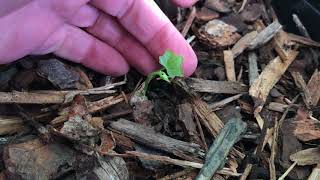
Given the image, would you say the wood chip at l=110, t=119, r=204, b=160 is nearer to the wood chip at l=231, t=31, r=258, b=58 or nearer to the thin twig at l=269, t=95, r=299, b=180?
the thin twig at l=269, t=95, r=299, b=180

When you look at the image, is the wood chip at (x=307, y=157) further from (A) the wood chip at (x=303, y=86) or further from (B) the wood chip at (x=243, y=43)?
(B) the wood chip at (x=243, y=43)

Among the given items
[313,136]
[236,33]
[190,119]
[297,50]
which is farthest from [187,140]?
[297,50]

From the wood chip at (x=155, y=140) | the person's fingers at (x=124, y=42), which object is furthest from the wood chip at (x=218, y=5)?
the wood chip at (x=155, y=140)

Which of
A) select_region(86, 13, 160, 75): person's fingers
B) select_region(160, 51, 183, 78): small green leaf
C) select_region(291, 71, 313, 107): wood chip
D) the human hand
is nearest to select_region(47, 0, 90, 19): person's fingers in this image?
the human hand

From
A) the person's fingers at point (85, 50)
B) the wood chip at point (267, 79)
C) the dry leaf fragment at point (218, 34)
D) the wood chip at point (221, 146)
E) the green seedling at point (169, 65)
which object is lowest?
the wood chip at point (221, 146)

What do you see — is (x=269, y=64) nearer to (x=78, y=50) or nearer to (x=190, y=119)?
(x=190, y=119)

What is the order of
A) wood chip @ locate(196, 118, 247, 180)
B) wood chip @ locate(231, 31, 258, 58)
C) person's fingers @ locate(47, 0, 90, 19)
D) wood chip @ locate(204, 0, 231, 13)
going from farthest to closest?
1. wood chip @ locate(204, 0, 231, 13)
2. wood chip @ locate(231, 31, 258, 58)
3. person's fingers @ locate(47, 0, 90, 19)
4. wood chip @ locate(196, 118, 247, 180)

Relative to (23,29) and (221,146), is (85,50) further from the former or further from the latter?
(221,146)
